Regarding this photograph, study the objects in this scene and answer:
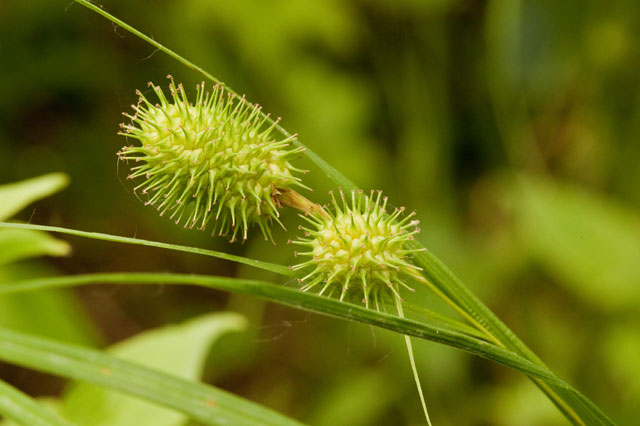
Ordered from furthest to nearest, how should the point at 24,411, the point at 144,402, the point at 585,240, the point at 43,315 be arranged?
the point at 585,240 < the point at 43,315 < the point at 144,402 < the point at 24,411

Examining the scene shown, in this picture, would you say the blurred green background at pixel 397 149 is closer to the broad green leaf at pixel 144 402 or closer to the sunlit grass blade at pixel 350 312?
the broad green leaf at pixel 144 402

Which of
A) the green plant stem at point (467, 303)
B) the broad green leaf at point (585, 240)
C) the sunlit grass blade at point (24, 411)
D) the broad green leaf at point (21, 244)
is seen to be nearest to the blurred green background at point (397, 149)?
the broad green leaf at point (585, 240)

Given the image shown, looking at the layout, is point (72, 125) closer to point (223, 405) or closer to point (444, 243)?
point (444, 243)

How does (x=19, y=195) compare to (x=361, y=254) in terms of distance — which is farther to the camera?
(x=19, y=195)

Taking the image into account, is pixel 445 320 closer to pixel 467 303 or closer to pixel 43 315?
pixel 467 303

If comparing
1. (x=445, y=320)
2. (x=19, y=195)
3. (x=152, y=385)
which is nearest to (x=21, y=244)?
(x=19, y=195)

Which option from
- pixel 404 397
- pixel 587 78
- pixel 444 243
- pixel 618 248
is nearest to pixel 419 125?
pixel 444 243
